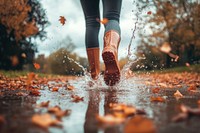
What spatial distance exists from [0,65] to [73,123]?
18.2m

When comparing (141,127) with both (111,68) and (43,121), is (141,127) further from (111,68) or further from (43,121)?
(111,68)

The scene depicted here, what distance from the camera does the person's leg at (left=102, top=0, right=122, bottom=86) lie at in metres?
3.19

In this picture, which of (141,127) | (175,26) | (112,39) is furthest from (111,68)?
(175,26)

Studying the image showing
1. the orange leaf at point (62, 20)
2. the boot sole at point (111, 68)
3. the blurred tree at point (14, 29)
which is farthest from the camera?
the blurred tree at point (14, 29)

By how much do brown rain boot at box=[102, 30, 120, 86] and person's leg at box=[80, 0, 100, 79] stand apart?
Answer: 0.31 metres

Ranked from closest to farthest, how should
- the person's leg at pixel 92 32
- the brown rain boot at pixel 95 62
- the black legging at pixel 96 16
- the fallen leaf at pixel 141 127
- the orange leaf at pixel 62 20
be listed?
the fallen leaf at pixel 141 127 → the black legging at pixel 96 16 → the person's leg at pixel 92 32 → the brown rain boot at pixel 95 62 → the orange leaf at pixel 62 20

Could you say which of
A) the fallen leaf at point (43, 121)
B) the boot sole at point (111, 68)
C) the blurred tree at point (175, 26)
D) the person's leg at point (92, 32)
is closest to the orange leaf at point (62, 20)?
the person's leg at point (92, 32)

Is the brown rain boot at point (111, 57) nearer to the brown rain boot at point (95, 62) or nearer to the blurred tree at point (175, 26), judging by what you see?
the brown rain boot at point (95, 62)

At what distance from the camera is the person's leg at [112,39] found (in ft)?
10.5

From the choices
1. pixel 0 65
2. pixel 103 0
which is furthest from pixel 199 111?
pixel 0 65

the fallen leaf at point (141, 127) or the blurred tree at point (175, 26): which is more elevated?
the blurred tree at point (175, 26)

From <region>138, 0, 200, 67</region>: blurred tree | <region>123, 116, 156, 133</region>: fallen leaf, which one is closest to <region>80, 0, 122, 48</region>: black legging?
<region>123, 116, 156, 133</region>: fallen leaf

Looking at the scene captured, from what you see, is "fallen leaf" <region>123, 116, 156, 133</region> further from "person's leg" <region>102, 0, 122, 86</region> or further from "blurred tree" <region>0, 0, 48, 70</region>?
"blurred tree" <region>0, 0, 48, 70</region>

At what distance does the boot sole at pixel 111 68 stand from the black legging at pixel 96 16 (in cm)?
41
